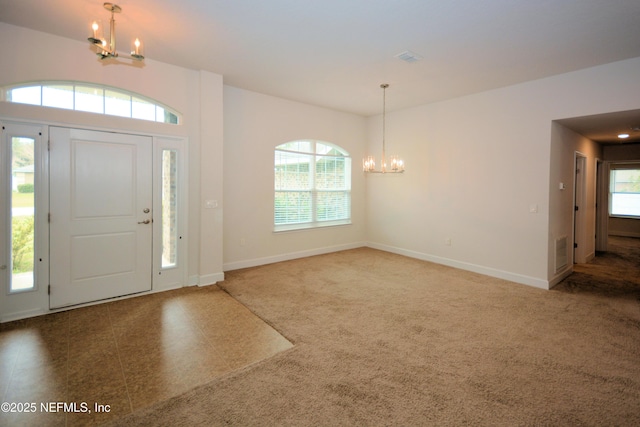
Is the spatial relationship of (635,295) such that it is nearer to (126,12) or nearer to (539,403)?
(539,403)

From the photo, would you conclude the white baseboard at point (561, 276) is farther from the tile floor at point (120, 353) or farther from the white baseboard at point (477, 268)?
the tile floor at point (120, 353)

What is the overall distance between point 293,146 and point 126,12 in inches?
134

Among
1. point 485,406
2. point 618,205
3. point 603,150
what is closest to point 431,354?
point 485,406

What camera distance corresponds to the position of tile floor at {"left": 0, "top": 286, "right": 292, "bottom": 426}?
2107 mm

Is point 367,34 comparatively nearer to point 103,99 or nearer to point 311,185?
point 103,99

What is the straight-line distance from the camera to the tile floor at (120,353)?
211cm

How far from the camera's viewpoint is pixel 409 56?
373cm

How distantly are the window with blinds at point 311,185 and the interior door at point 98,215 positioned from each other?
7.62 feet

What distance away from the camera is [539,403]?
2.08 meters

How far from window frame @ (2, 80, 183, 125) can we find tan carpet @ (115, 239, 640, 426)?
2.52 meters

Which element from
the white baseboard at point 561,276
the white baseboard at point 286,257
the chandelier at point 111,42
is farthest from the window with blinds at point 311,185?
the white baseboard at point 561,276

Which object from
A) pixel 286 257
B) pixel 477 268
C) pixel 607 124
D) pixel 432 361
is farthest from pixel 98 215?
pixel 607 124

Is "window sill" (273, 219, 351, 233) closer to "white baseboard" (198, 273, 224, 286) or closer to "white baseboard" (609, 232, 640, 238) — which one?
"white baseboard" (198, 273, 224, 286)

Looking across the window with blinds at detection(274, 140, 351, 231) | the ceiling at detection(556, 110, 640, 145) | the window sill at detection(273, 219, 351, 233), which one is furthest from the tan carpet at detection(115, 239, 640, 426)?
the ceiling at detection(556, 110, 640, 145)
